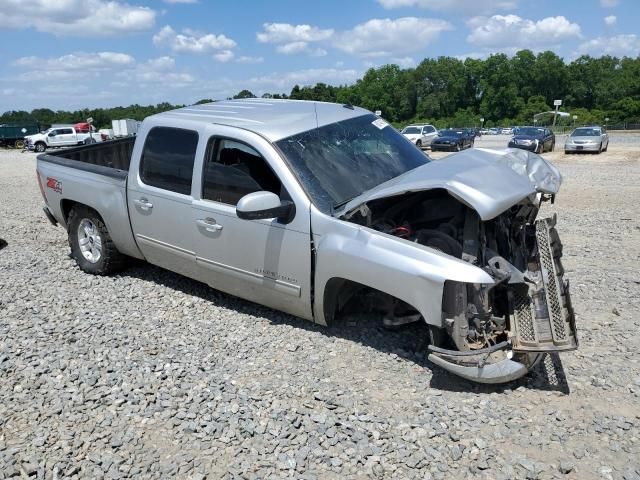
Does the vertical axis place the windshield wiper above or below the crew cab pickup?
above

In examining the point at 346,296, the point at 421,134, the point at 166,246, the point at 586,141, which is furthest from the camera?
the point at 421,134

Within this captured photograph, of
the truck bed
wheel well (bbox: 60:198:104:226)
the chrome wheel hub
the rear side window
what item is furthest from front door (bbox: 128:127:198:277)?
the truck bed

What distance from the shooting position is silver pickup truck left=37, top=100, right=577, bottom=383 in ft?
11.9

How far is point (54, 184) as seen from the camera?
21.1 feet

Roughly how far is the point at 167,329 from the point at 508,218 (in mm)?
3045

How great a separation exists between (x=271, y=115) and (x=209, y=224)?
45.4 inches

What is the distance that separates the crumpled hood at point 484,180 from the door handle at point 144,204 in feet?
6.79

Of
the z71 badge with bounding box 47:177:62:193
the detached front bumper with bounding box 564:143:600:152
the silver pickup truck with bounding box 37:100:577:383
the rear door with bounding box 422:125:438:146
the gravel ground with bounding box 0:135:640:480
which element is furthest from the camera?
the rear door with bounding box 422:125:438:146

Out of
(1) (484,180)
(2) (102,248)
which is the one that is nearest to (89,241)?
(2) (102,248)

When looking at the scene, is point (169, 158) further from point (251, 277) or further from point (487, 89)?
point (487, 89)

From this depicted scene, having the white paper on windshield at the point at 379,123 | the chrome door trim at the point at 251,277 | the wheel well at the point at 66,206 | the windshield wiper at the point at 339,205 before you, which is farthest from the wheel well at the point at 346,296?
the wheel well at the point at 66,206

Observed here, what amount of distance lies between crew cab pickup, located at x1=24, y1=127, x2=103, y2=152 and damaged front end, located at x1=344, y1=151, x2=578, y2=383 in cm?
3706

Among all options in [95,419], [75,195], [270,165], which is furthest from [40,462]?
[75,195]

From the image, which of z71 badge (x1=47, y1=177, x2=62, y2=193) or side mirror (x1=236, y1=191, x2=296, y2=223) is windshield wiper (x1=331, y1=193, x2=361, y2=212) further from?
z71 badge (x1=47, y1=177, x2=62, y2=193)
